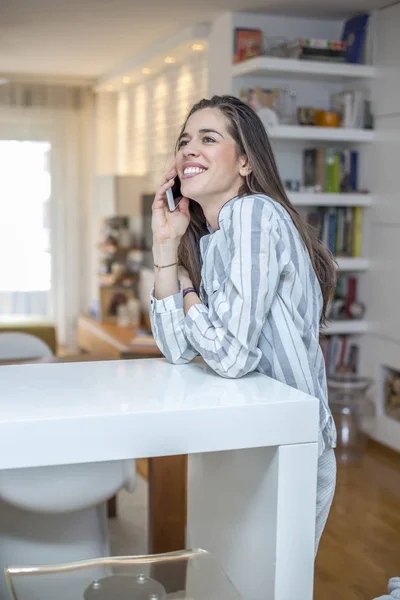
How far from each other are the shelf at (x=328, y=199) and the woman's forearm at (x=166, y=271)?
306cm

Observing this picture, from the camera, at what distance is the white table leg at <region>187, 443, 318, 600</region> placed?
1576mm

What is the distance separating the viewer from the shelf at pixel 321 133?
15.5 feet

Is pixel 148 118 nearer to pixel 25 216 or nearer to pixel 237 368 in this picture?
pixel 25 216

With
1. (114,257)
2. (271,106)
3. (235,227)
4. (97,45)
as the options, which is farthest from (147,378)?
(114,257)

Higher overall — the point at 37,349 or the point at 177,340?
the point at 177,340

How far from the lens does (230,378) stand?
5.64 ft

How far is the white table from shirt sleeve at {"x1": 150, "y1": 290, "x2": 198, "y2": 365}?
0.13ft

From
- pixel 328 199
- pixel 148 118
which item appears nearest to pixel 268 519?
pixel 328 199

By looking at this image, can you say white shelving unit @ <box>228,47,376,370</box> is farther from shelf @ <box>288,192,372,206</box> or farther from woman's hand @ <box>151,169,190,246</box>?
woman's hand @ <box>151,169,190,246</box>

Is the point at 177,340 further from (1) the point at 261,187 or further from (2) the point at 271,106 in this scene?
(2) the point at 271,106

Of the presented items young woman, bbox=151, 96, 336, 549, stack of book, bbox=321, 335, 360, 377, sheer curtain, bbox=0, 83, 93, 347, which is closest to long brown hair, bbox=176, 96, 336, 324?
young woman, bbox=151, 96, 336, 549

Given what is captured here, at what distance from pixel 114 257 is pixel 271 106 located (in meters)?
3.02

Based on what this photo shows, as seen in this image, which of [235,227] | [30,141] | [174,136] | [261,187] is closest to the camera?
[235,227]

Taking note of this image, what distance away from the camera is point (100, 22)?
5.39m
